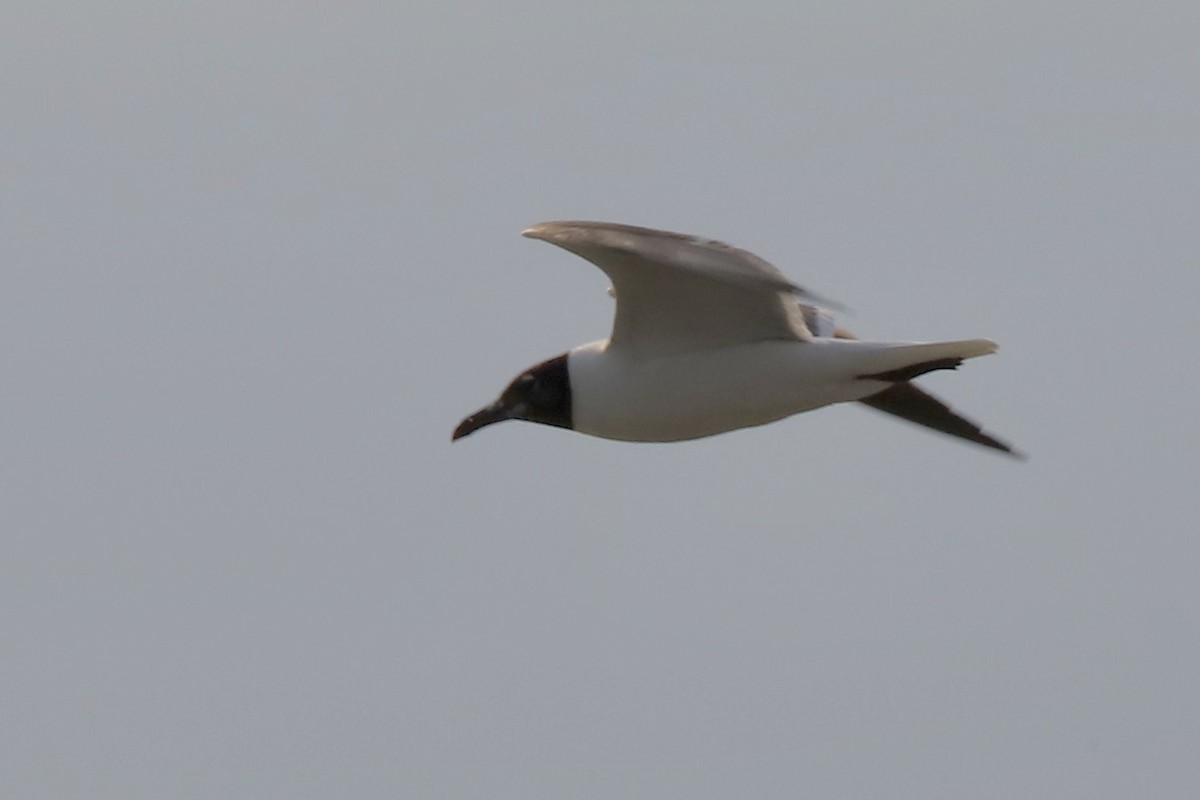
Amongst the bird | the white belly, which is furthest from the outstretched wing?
the white belly

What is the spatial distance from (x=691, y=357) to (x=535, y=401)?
149 centimetres

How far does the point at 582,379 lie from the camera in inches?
731

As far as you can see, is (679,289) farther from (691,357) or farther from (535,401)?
(535,401)

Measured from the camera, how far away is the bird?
1697cm

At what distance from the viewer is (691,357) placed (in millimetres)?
17953

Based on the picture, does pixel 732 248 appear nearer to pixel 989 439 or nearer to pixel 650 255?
pixel 650 255

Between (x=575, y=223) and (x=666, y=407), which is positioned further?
(x=666, y=407)

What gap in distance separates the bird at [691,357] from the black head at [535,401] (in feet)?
0.04

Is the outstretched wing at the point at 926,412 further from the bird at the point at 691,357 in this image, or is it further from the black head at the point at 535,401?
the black head at the point at 535,401

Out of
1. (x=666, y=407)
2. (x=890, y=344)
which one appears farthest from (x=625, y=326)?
(x=890, y=344)

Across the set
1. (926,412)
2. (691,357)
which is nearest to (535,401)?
(691,357)

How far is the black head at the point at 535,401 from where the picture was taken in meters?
18.8

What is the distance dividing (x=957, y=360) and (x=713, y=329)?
1521 millimetres

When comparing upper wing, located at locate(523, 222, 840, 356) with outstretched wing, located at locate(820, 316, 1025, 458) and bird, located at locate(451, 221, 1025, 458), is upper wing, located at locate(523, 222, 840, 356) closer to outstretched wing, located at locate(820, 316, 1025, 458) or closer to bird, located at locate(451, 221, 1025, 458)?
bird, located at locate(451, 221, 1025, 458)
